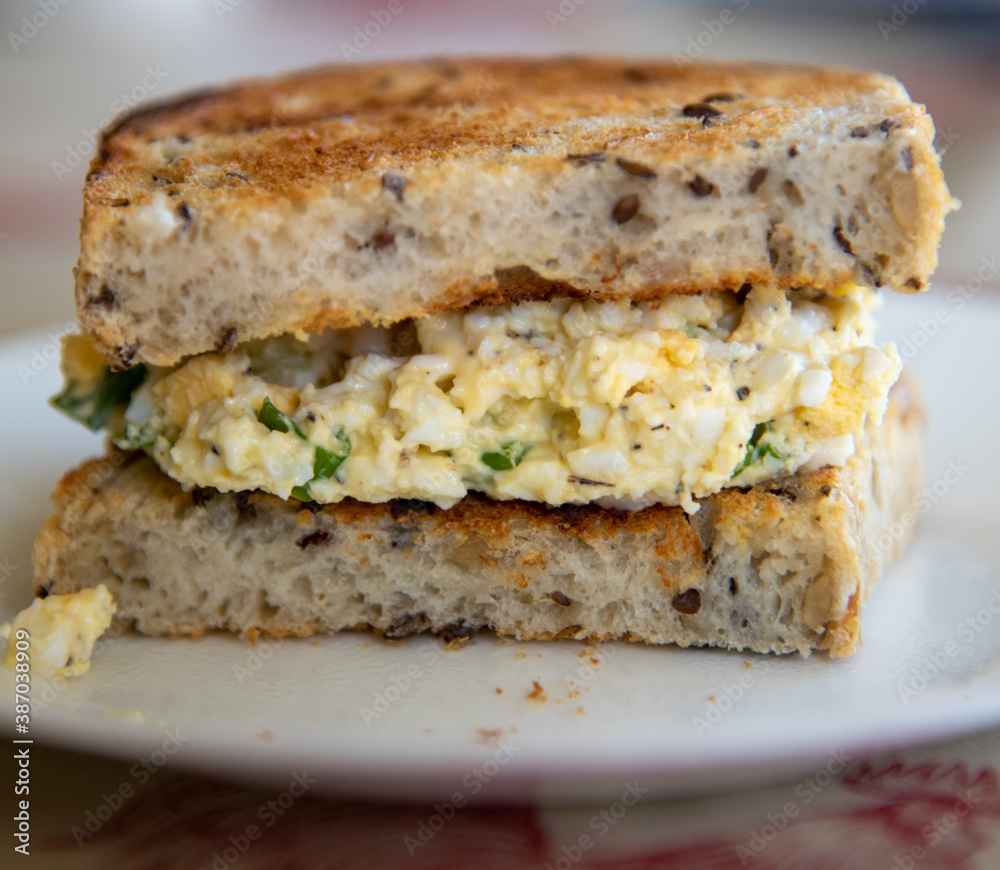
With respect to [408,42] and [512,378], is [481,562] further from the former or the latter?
[408,42]

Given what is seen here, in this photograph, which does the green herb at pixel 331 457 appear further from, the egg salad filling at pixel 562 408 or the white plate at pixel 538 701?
the white plate at pixel 538 701

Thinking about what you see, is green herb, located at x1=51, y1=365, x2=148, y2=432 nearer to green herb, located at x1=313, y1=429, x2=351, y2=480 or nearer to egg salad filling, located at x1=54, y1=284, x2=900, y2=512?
egg salad filling, located at x1=54, y1=284, x2=900, y2=512

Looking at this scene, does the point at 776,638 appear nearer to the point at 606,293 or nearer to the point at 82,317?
the point at 606,293

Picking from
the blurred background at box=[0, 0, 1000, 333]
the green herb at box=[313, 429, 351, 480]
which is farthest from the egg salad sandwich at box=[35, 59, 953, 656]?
the blurred background at box=[0, 0, 1000, 333]

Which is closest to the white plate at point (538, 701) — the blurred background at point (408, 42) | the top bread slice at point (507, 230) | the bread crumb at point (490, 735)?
the bread crumb at point (490, 735)

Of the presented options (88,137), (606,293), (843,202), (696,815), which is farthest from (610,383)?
(88,137)

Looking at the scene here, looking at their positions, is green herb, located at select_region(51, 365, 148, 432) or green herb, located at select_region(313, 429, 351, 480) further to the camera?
green herb, located at select_region(51, 365, 148, 432)

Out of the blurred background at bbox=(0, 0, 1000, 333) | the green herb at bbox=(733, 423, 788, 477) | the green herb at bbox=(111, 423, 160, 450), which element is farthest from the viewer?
the blurred background at bbox=(0, 0, 1000, 333)
